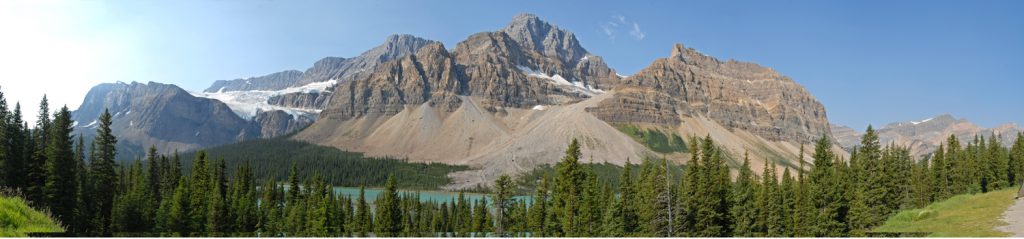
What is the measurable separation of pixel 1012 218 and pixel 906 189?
60.0m

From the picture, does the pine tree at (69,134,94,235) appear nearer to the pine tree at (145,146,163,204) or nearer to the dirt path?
the pine tree at (145,146,163,204)

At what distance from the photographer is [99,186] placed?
81.7m

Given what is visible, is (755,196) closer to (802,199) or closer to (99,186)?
(802,199)

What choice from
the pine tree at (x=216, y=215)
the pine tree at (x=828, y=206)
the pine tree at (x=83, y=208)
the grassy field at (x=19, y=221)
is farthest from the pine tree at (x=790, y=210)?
the pine tree at (x=83, y=208)

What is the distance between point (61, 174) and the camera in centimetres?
6931

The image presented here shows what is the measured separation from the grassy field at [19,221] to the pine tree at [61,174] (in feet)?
182

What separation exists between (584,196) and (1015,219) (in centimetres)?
4268

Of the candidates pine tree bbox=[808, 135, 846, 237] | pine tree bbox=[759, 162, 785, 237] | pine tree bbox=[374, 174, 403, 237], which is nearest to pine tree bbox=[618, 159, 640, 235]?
pine tree bbox=[759, 162, 785, 237]

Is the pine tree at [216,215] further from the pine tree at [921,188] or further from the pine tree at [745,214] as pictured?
the pine tree at [921,188]

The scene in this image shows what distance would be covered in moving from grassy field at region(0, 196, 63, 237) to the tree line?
50570 mm

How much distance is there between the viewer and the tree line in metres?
69.1

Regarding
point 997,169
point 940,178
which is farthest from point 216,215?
point 997,169

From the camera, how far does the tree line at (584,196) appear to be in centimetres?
6906

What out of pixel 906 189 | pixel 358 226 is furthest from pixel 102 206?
pixel 906 189
